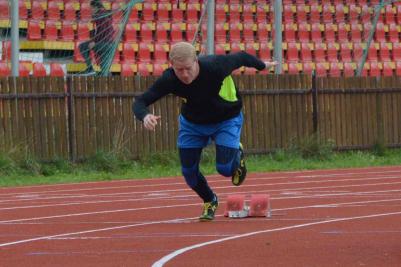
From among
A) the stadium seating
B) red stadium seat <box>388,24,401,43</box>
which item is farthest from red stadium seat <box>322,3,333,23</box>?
red stadium seat <box>388,24,401,43</box>

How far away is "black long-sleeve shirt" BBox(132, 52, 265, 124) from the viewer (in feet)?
35.4

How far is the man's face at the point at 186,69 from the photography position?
409 inches

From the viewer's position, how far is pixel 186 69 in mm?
10477

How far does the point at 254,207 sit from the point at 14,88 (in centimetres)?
1000

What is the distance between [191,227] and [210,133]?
983mm

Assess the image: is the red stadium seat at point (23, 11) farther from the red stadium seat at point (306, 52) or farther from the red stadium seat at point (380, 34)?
the red stadium seat at point (380, 34)

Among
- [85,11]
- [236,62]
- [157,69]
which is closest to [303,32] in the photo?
[157,69]

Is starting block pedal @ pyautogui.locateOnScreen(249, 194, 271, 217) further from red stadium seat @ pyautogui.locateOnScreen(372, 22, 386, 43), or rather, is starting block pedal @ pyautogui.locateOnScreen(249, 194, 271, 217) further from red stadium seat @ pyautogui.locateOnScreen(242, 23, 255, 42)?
red stadium seat @ pyautogui.locateOnScreen(372, 22, 386, 43)

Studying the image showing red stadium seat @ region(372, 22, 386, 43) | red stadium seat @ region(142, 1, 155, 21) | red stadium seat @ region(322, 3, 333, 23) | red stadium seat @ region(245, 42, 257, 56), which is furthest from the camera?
red stadium seat @ region(372, 22, 386, 43)

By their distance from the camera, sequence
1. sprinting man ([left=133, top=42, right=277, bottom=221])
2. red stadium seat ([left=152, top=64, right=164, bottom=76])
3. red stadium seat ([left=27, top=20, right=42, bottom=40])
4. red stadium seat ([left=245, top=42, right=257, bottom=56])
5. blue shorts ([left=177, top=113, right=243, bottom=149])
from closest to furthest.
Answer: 1. sprinting man ([left=133, top=42, right=277, bottom=221])
2. blue shorts ([left=177, top=113, right=243, bottom=149])
3. red stadium seat ([left=27, top=20, right=42, bottom=40])
4. red stadium seat ([left=152, top=64, right=164, bottom=76])
5. red stadium seat ([left=245, top=42, right=257, bottom=56])

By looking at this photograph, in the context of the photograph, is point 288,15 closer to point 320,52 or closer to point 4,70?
point 320,52

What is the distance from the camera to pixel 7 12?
2177 cm

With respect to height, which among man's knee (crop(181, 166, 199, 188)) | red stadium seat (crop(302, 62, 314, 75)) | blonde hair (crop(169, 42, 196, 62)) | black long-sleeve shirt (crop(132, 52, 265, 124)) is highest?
blonde hair (crop(169, 42, 196, 62))

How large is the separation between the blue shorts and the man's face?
744 mm
